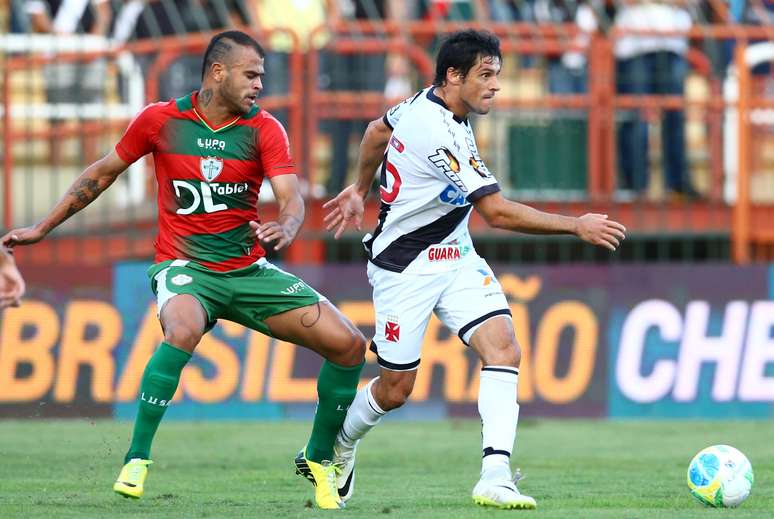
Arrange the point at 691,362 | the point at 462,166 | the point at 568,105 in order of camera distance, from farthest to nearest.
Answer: the point at 568,105, the point at 691,362, the point at 462,166

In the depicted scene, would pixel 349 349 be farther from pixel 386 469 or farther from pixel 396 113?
pixel 386 469

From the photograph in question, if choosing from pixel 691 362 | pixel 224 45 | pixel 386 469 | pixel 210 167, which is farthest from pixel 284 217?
pixel 691 362

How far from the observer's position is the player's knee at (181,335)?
7602 millimetres

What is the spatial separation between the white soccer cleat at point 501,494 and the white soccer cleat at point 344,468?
2.99 feet

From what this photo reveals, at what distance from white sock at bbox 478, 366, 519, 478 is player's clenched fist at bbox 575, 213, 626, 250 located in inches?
32.3

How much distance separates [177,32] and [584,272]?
4.22 m

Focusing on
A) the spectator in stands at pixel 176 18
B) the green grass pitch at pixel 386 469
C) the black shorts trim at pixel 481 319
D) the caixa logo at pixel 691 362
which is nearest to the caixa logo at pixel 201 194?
the black shorts trim at pixel 481 319

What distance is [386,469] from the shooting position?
32.9 ft

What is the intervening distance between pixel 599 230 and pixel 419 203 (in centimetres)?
112

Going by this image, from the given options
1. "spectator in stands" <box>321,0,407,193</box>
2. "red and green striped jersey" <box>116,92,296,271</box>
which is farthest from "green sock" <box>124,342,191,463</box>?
"spectator in stands" <box>321,0,407,193</box>

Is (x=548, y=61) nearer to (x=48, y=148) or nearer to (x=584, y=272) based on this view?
(x=584, y=272)

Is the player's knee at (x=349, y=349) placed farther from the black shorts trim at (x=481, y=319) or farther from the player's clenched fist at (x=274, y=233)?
the player's clenched fist at (x=274, y=233)

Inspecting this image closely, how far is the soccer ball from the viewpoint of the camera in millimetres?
7512

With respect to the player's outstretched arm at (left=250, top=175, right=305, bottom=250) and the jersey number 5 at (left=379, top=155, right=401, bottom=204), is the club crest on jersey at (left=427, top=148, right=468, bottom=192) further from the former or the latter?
the player's outstretched arm at (left=250, top=175, right=305, bottom=250)
